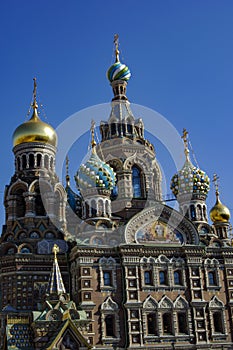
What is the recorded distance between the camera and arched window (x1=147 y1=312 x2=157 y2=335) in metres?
26.6

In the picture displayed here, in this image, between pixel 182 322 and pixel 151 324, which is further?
pixel 182 322

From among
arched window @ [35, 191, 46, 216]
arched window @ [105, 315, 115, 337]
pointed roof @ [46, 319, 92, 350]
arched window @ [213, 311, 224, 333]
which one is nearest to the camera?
pointed roof @ [46, 319, 92, 350]

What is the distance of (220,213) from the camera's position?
32219 mm

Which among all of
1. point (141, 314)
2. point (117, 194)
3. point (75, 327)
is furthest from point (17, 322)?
point (117, 194)

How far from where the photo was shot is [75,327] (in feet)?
77.5

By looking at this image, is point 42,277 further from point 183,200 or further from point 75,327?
point 183,200

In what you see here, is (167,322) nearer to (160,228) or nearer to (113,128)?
(160,228)

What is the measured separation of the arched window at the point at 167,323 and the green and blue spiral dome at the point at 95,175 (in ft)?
22.7

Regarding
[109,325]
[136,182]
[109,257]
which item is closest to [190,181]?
[136,182]

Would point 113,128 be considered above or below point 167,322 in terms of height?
above

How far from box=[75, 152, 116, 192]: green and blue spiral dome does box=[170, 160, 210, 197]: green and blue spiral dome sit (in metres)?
4.19

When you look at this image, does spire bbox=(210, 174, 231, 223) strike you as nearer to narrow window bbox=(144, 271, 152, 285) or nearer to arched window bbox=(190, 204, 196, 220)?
arched window bbox=(190, 204, 196, 220)

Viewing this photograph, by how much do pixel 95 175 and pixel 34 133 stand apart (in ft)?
14.2

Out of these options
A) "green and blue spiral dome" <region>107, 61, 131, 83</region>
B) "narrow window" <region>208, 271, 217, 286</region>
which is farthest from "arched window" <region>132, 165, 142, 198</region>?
"green and blue spiral dome" <region>107, 61, 131, 83</region>
